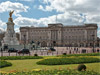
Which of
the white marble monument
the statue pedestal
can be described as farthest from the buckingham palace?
the statue pedestal

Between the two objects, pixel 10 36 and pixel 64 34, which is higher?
pixel 64 34

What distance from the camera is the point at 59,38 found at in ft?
426

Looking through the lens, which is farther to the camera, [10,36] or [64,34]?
[64,34]

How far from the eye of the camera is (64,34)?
129750 mm

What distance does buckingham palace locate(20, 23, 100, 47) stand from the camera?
123m

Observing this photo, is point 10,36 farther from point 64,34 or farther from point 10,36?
point 64,34

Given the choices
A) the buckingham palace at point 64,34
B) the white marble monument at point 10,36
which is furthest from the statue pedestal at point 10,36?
the buckingham palace at point 64,34

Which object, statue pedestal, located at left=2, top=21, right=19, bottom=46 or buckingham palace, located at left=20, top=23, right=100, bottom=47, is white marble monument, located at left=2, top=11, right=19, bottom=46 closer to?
statue pedestal, located at left=2, top=21, right=19, bottom=46

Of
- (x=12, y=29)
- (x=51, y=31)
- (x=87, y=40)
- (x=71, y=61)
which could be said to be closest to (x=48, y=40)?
(x=51, y=31)

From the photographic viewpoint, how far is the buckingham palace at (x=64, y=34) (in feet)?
404

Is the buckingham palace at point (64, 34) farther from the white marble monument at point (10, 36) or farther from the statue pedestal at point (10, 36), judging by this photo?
the statue pedestal at point (10, 36)

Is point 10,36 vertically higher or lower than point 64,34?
lower

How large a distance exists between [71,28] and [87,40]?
16133 millimetres

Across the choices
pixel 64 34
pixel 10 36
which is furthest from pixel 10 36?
pixel 64 34
